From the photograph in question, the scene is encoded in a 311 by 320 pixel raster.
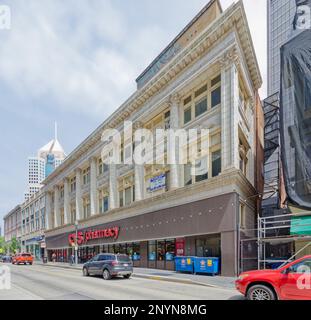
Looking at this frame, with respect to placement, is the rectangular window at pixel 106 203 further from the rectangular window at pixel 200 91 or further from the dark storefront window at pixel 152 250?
the rectangular window at pixel 200 91

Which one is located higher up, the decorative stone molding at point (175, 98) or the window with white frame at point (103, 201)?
the decorative stone molding at point (175, 98)

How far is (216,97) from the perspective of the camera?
981 inches

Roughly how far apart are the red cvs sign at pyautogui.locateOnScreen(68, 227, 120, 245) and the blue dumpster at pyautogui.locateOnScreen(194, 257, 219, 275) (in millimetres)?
15307

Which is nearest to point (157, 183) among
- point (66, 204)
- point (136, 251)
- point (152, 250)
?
point (152, 250)

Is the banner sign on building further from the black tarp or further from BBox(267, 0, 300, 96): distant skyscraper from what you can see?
BBox(267, 0, 300, 96): distant skyscraper

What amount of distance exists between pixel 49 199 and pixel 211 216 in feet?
165

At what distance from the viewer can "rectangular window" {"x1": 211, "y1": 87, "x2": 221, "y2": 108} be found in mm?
24625

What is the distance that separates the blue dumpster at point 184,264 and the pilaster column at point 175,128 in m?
5.98

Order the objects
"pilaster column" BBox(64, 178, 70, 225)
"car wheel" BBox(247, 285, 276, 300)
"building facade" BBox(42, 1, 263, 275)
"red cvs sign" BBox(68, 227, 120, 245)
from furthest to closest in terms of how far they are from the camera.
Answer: "pilaster column" BBox(64, 178, 70, 225) → "red cvs sign" BBox(68, 227, 120, 245) → "building facade" BBox(42, 1, 263, 275) → "car wheel" BBox(247, 285, 276, 300)

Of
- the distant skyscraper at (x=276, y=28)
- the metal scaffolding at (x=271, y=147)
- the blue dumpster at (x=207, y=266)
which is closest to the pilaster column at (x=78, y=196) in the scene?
the metal scaffolding at (x=271, y=147)

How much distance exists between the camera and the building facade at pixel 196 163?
2253cm

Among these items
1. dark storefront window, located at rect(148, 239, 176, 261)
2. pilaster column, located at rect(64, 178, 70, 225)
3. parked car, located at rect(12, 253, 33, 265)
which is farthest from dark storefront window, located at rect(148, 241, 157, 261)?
pilaster column, located at rect(64, 178, 70, 225)

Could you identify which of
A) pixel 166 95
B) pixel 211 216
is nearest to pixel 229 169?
pixel 211 216

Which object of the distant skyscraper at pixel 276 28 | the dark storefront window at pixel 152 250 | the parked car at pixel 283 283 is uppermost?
the distant skyscraper at pixel 276 28
